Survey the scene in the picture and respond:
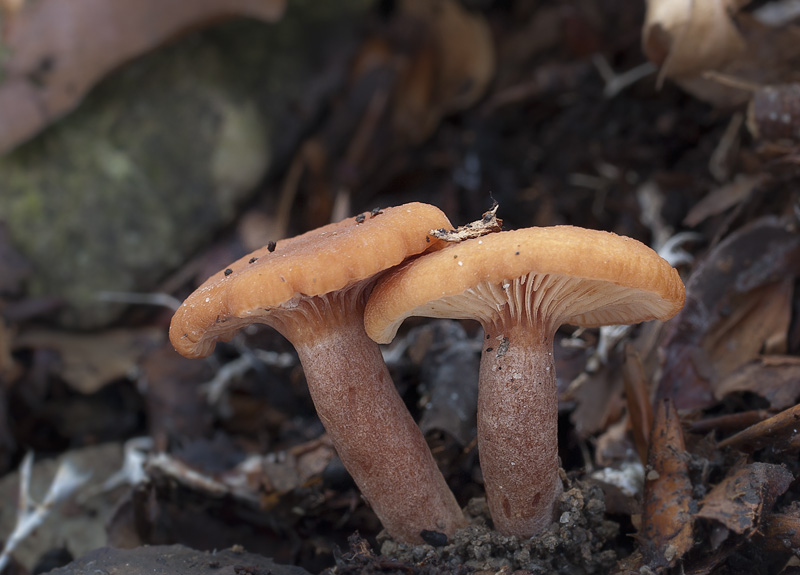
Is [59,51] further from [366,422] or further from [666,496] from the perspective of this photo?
[666,496]

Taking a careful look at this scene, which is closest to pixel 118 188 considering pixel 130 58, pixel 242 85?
pixel 130 58

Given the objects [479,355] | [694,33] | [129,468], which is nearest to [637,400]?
[479,355]

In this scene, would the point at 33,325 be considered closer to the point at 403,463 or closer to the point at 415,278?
the point at 403,463

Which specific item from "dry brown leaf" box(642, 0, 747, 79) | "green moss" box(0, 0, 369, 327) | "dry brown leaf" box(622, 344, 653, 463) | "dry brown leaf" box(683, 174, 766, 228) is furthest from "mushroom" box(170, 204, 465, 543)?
"green moss" box(0, 0, 369, 327)

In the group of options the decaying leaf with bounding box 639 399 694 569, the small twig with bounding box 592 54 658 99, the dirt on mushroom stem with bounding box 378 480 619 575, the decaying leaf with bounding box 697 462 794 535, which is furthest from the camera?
the small twig with bounding box 592 54 658 99

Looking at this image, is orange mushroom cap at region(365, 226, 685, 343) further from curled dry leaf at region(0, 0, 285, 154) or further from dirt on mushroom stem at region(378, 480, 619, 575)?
curled dry leaf at region(0, 0, 285, 154)

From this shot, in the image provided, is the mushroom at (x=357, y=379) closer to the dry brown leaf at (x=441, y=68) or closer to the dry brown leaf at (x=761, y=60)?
the dry brown leaf at (x=761, y=60)
